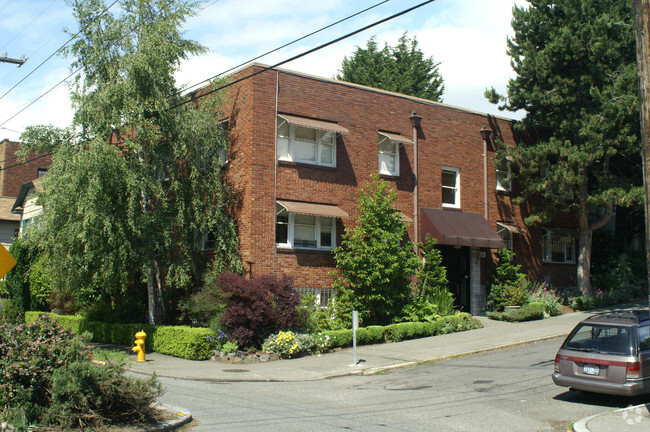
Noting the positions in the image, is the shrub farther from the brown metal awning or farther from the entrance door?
the entrance door

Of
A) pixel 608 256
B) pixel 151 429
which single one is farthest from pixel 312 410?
pixel 608 256

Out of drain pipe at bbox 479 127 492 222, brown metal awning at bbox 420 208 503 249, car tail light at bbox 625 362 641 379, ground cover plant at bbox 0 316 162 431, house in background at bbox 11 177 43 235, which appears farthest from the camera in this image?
house in background at bbox 11 177 43 235

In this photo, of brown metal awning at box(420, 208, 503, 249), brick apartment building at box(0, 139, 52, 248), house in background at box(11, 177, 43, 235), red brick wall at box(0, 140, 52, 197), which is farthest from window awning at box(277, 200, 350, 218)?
red brick wall at box(0, 140, 52, 197)

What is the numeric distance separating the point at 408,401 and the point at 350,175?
1167 cm

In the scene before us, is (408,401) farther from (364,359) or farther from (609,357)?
(364,359)

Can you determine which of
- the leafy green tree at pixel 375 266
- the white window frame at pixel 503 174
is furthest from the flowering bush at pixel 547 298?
the leafy green tree at pixel 375 266

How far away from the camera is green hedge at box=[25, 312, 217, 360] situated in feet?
57.8

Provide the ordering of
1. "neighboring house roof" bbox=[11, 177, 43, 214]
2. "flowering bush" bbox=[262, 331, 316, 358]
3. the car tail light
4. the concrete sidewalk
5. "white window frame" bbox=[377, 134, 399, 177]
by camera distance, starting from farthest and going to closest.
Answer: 1. "neighboring house roof" bbox=[11, 177, 43, 214]
2. "white window frame" bbox=[377, 134, 399, 177]
3. "flowering bush" bbox=[262, 331, 316, 358]
4. the concrete sidewalk
5. the car tail light

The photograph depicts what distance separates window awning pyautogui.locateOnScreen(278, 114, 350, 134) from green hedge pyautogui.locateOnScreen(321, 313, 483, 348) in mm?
6625

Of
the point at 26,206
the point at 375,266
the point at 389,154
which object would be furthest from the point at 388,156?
the point at 26,206

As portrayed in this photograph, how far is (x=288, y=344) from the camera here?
17.6m

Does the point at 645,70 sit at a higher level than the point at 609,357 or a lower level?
higher

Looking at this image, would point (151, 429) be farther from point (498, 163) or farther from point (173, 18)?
point (498, 163)

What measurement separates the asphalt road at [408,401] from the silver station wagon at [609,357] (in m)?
0.51
